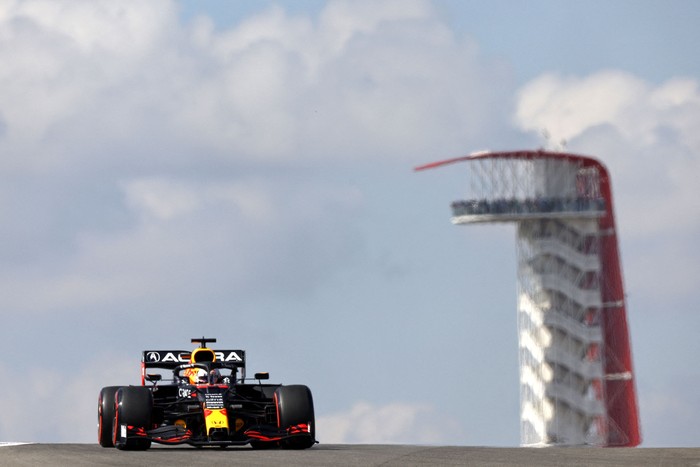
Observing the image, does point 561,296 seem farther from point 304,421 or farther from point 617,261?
point 304,421

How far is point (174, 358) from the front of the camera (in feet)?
148

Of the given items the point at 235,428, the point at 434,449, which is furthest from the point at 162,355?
the point at 434,449

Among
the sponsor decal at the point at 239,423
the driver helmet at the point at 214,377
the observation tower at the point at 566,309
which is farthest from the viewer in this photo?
the observation tower at the point at 566,309

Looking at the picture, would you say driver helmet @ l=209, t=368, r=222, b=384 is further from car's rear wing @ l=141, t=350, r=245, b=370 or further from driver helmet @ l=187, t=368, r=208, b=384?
car's rear wing @ l=141, t=350, r=245, b=370

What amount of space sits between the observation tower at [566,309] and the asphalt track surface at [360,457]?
11537cm

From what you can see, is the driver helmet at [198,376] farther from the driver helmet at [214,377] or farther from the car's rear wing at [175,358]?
the car's rear wing at [175,358]

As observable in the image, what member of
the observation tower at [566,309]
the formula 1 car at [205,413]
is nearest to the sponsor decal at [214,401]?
the formula 1 car at [205,413]

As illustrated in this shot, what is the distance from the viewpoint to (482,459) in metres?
34.6

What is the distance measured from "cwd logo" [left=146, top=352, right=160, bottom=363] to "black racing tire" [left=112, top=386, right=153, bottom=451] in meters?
5.41

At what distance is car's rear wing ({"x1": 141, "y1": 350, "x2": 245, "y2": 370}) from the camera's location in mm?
44531

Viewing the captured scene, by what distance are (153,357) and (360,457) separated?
1130 cm

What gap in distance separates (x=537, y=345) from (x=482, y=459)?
409ft

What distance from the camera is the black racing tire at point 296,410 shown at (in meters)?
39.8

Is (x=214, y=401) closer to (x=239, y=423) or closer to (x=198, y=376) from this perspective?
(x=239, y=423)
